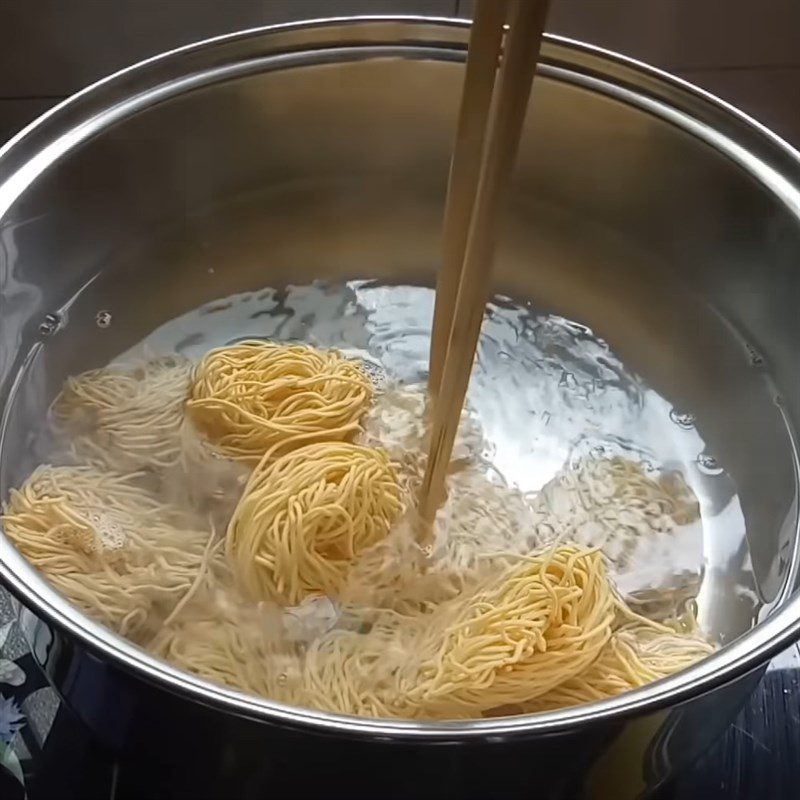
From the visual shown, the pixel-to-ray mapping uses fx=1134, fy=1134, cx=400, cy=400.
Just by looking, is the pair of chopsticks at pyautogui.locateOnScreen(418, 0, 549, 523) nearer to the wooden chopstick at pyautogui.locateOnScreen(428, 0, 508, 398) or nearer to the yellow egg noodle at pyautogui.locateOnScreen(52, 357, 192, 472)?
the wooden chopstick at pyautogui.locateOnScreen(428, 0, 508, 398)

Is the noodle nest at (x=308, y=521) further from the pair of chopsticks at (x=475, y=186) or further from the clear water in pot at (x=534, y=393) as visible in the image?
the clear water in pot at (x=534, y=393)

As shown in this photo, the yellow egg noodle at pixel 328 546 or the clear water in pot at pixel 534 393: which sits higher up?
the clear water in pot at pixel 534 393

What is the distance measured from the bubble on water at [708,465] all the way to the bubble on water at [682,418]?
0.10 feet

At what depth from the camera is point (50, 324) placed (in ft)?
3.01

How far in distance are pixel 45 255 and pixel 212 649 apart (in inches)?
13.7

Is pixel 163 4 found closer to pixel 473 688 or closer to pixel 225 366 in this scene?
pixel 225 366

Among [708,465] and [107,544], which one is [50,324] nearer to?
[107,544]

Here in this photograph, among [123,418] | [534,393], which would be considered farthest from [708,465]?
[123,418]

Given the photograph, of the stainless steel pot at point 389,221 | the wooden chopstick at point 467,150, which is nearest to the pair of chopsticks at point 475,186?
the wooden chopstick at point 467,150

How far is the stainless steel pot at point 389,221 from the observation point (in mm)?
844

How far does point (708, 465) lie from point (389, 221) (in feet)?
1.20

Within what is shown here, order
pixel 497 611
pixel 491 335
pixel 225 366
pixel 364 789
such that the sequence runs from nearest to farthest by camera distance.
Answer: pixel 364 789, pixel 497 611, pixel 225 366, pixel 491 335

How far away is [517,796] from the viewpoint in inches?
26.1

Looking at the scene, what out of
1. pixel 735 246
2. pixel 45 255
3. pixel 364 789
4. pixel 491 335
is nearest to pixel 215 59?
pixel 45 255
